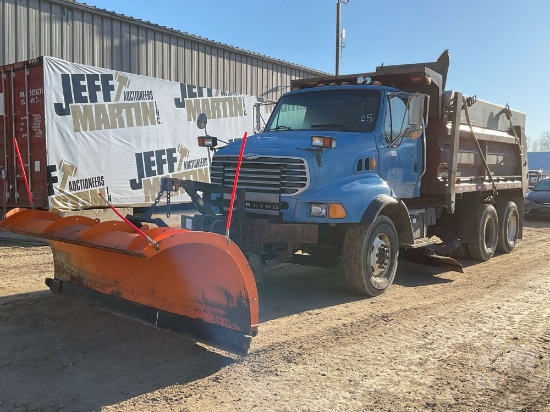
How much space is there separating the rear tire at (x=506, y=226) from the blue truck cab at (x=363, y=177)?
1.19m

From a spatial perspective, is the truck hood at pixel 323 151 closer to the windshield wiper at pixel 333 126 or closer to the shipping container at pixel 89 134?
the windshield wiper at pixel 333 126

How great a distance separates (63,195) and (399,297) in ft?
22.1

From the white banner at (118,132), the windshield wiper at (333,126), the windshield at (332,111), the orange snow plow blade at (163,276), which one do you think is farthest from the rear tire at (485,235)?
the white banner at (118,132)

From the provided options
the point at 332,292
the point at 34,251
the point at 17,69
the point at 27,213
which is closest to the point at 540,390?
the point at 332,292

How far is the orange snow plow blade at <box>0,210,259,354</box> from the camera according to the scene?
3.80 m

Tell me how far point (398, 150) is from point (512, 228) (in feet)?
17.8

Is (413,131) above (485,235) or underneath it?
above

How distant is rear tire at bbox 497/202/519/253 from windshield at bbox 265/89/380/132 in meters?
5.15

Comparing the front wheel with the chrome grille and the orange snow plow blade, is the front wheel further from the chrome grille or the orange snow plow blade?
the orange snow plow blade

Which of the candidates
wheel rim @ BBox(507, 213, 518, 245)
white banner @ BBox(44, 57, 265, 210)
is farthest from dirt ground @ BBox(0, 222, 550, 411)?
wheel rim @ BBox(507, 213, 518, 245)

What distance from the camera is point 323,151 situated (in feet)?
19.5

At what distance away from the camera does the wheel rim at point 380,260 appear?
6.40 meters

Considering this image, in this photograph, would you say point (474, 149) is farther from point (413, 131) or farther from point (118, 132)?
point (118, 132)

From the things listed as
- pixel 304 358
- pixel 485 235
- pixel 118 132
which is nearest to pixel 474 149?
pixel 485 235
